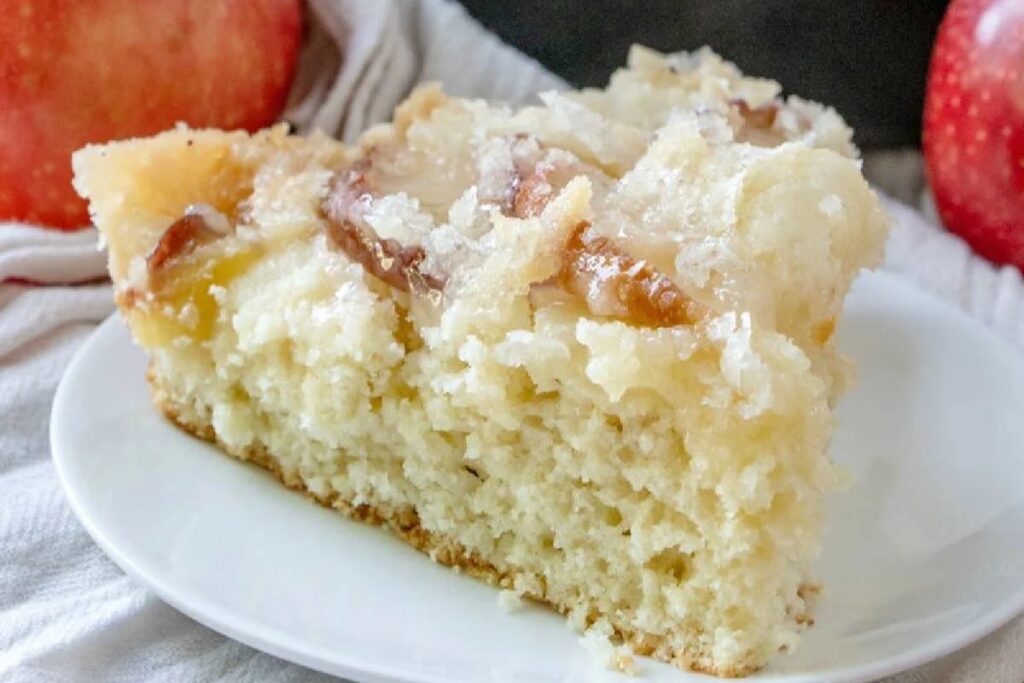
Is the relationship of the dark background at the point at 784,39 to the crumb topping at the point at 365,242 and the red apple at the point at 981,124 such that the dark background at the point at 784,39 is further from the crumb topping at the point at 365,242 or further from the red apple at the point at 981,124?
the crumb topping at the point at 365,242

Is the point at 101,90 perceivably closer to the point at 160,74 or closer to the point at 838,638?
the point at 160,74

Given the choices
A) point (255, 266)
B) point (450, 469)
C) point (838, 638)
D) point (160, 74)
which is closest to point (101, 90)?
point (160, 74)

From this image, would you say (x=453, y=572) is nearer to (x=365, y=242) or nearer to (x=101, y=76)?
(x=365, y=242)

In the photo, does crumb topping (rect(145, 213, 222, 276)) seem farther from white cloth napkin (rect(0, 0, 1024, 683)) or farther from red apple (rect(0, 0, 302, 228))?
red apple (rect(0, 0, 302, 228))

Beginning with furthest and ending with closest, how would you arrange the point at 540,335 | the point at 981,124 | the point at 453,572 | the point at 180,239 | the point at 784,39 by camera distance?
1. the point at 784,39
2. the point at 981,124
3. the point at 180,239
4. the point at 453,572
5. the point at 540,335

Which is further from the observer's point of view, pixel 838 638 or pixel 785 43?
pixel 785 43

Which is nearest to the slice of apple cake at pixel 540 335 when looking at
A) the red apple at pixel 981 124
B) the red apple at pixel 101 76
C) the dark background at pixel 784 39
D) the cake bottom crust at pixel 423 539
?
the cake bottom crust at pixel 423 539

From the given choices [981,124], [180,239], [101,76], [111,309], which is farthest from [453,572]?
[981,124]
